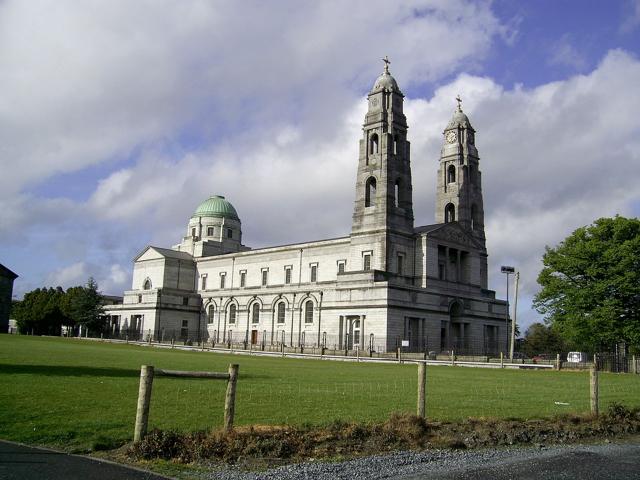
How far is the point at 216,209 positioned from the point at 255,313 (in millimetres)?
25324

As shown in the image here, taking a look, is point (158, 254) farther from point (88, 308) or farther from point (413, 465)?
point (413, 465)

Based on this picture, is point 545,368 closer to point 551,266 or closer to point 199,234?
point 551,266

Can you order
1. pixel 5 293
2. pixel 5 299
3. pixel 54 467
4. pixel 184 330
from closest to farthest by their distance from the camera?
pixel 54 467 → pixel 184 330 → pixel 5 299 → pixel 5 293

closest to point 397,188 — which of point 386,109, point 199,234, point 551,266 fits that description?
point 386,109

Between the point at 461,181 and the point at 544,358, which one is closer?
the point at 544,358

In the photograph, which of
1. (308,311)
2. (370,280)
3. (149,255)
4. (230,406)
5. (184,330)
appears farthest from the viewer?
(149,255)

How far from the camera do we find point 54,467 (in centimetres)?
990

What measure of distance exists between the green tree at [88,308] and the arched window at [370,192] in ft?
155

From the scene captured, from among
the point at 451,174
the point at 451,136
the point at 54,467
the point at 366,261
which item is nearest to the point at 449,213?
the point at 451,174

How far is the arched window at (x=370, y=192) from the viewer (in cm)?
7212

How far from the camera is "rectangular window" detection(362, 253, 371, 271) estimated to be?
70562mm

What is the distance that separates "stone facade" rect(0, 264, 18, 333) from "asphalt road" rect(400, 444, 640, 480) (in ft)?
344

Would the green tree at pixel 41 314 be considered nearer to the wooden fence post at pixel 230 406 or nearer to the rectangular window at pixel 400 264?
the rectangular window at pixel 400 264

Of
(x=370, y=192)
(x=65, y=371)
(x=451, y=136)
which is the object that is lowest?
(x=65, y=371)
